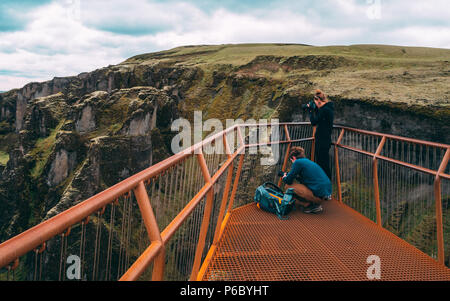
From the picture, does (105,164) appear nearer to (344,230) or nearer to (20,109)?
(344,230)

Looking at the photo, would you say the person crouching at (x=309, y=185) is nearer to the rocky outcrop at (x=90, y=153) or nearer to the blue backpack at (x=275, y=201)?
the blue backpack at (x=275, y=201)

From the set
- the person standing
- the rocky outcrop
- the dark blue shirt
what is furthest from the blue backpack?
the rocky outcrop

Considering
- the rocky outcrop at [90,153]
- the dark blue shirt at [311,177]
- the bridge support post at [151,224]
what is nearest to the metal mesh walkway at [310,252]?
the dark blue shirt at [311,177]

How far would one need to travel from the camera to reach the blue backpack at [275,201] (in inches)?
167

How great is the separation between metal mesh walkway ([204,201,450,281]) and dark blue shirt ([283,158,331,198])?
1.61 feet

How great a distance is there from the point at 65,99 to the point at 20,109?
39.5m

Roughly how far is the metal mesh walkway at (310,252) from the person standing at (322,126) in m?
1.55

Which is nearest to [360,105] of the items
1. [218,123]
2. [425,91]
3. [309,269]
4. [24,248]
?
[425,91]

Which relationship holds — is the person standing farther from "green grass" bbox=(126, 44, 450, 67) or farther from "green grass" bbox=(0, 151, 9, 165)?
"green grass" bbox=(0, 151, 9, 165)

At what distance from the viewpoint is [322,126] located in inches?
213

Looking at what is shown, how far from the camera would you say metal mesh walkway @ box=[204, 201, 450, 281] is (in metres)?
2.85

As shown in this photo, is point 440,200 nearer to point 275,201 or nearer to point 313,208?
point 313,208

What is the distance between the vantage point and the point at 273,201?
172 inches

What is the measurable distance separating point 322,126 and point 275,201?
223 cm
